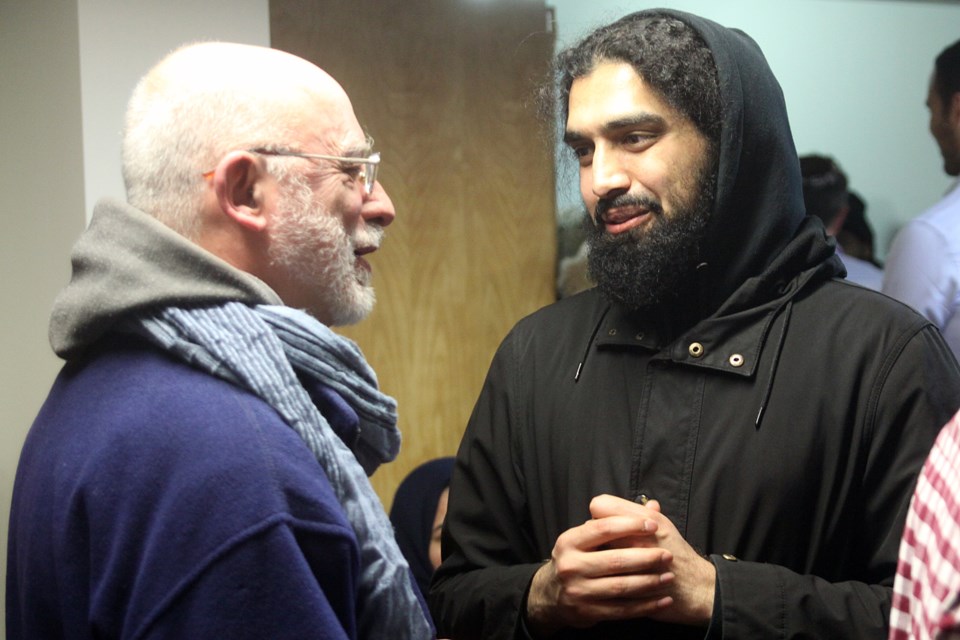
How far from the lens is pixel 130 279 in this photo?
3.74 feet

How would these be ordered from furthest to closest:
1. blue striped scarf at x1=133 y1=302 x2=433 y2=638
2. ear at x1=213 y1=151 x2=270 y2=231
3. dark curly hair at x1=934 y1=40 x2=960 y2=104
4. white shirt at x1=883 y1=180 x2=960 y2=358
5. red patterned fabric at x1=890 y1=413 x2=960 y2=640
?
dark curly hair at x1=934 y1=40 x2=960 y2=104 → white shirt at x1=883 y1=180 x2=960 y2=358 → ear at x1=213 y1=151 x2=270 y2=231 → blue striped scarf at x1=133 y1=302 x2=433 y2=638 → red patterned fabric at x1=890 y1=413 x2=960 y2=640

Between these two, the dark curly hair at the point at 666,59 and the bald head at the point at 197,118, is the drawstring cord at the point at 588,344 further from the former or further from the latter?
the bald head at the point at 197,118

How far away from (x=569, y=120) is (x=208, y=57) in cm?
59

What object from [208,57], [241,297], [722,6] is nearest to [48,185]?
[208,57]

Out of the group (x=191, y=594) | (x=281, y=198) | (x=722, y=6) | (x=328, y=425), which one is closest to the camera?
(x=191, y=594)

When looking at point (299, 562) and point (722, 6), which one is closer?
point (299, 562)

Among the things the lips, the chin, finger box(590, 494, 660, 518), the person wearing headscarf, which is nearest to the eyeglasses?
the chin

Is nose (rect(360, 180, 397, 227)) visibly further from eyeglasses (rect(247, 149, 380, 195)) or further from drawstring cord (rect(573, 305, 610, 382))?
drawstring cord (rect(573, 305, 610, 382))

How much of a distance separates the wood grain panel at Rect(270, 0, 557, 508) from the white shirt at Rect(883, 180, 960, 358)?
3.28 feet

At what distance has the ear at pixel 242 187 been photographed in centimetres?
123

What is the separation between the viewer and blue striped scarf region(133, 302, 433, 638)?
1.11 m

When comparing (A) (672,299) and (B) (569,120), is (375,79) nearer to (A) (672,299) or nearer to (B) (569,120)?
(B) (569,120)

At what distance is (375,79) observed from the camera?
2924 millimetres

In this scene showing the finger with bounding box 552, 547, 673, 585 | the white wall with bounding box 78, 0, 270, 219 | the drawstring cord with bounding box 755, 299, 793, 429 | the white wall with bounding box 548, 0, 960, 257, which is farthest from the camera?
the white wall with bounding box 548, 0, 960, 257
